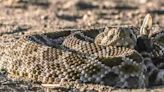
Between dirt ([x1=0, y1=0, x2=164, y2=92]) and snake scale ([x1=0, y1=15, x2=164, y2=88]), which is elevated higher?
snake scale ([x1=0, y1=15, x2=164, y2=88])

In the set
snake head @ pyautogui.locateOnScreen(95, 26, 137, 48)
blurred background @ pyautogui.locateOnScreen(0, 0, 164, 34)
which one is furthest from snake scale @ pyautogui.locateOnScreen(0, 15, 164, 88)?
blurred background @ pyautogui.locateOnScreen(0, 0, 164, 34)

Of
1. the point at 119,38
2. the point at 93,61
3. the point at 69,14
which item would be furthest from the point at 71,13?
the point at 93,61

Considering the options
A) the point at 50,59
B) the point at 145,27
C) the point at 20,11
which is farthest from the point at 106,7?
the point at 50,59

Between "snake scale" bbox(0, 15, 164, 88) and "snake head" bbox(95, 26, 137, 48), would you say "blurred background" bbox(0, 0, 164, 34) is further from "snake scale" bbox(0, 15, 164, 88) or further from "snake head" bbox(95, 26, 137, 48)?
Result: "snake head" bbox(95, 26, 137, 48)

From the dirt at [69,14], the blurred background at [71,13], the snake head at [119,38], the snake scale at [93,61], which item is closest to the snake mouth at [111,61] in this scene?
the snake scale at [93,61]

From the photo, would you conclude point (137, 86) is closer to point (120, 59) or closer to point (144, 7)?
point (120, 59)

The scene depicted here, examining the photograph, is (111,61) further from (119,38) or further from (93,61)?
(119,38)
